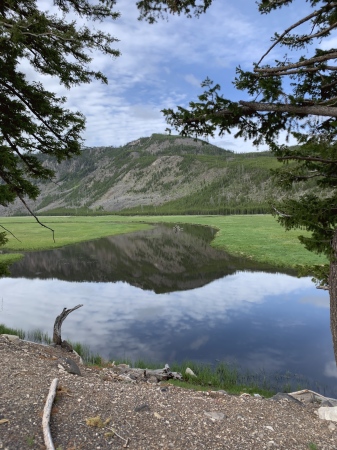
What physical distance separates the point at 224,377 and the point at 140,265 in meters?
26.4

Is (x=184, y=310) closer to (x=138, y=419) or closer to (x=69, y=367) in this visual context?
(x=69, y=367)

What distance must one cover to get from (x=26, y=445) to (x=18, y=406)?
3.33ft

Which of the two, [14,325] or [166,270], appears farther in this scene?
[166,270]

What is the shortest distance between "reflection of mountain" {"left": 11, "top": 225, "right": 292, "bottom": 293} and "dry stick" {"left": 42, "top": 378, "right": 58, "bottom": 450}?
2102 cm

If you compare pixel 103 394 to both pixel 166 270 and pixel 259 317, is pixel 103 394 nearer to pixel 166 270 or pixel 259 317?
pixel 259 317

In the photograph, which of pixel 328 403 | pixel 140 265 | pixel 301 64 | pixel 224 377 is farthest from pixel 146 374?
pixel 140 265

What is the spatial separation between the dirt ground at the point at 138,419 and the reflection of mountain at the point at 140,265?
19938 mm

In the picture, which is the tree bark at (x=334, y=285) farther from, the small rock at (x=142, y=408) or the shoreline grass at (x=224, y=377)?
the shoreline grass at (x=224, y=377)

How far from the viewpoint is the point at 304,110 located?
6.72 m

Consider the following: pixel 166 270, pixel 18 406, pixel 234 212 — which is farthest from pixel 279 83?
pixel 234 212

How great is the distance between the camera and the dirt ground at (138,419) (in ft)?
17.3

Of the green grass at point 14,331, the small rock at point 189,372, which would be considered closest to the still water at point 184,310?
the green grass at point 14,331

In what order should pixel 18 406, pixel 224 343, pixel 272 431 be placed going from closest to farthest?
pixel 18 406 < pixel 272 431 < pixel 224 343

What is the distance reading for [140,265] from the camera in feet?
126
